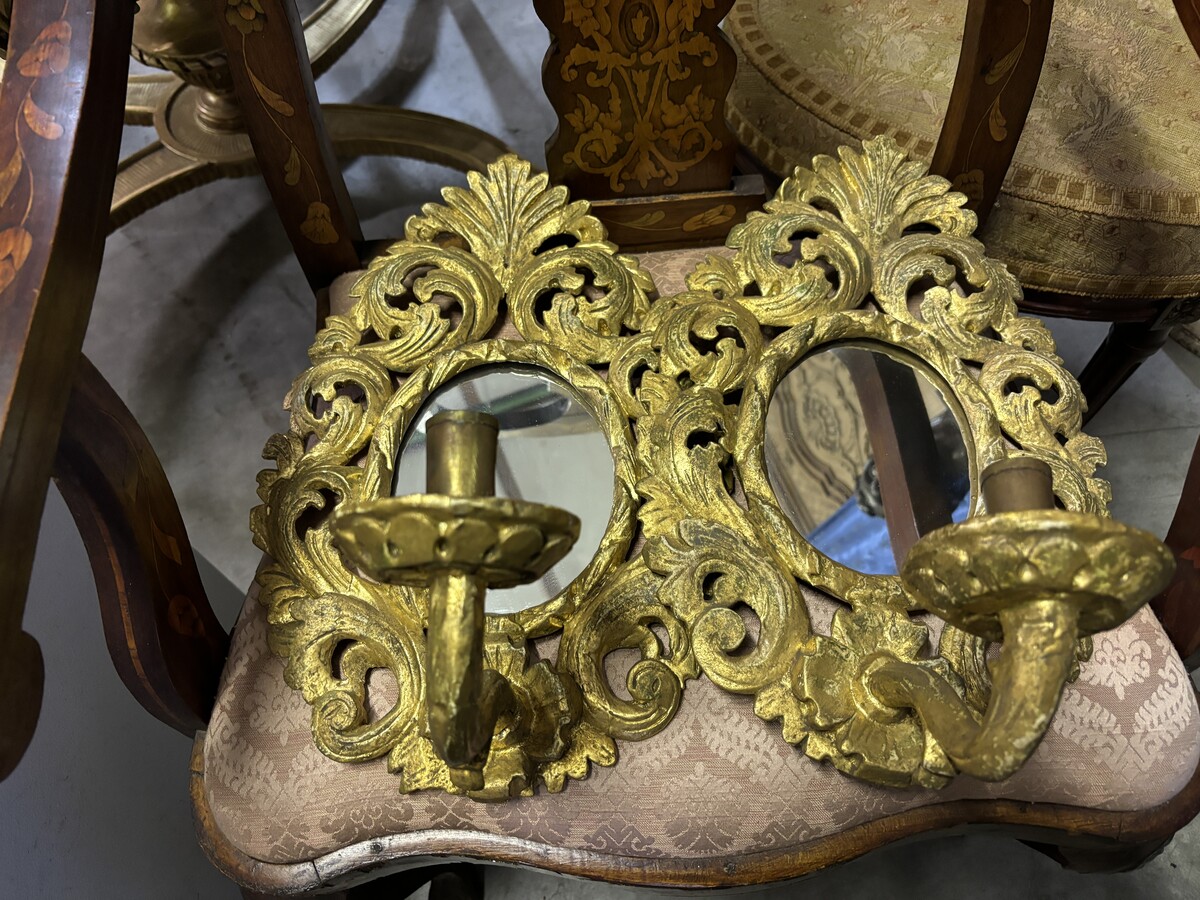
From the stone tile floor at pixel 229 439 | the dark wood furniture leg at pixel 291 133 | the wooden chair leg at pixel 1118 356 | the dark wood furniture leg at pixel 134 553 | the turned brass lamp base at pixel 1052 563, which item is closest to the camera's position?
the turned brass lamp base at pixel 1052 563

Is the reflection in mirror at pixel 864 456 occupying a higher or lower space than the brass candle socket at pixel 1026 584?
lower

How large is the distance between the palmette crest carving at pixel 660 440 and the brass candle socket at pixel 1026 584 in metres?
0.15

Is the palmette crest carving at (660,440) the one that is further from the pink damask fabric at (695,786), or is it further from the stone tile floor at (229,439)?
the stone tile floor at (229,439)

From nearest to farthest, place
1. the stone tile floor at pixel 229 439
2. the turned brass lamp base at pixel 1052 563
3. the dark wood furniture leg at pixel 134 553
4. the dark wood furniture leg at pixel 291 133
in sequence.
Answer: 1. the turned brass lamp base at pixel 1052 563
2. the dark wood furniture leg at pixel 134 553
3. the dark wood furniture leg at pixel 291 133
4. the stone tile floor at pixel 229 439

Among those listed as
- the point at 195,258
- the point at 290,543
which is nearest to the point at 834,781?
the point at 290,543

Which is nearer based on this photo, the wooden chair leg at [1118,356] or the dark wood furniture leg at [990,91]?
the dark wood furniture leg at [990,91]

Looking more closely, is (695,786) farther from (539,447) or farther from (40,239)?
(40,239)

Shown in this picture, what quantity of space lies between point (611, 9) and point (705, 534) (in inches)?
14.8

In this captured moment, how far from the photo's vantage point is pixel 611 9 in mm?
665

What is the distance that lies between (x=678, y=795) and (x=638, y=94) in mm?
496

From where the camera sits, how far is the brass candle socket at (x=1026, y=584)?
0.35 metres

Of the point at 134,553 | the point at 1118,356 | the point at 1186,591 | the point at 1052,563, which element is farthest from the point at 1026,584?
the point at 1118,356

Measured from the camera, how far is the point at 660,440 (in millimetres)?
616

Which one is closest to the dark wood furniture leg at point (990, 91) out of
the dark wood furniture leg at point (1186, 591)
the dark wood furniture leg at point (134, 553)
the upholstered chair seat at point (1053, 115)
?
the upholstered chair seat at point (1053, 115)
